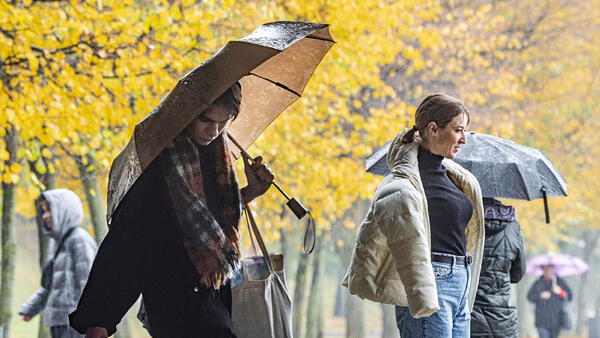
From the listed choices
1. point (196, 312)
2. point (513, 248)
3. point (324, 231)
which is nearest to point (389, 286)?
point (196, 312)

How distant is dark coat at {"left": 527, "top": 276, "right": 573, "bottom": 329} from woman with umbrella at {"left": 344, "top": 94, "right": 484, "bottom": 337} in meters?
10.9

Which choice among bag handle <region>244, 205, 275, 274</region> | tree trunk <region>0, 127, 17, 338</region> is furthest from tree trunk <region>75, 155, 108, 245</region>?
bag handle <region>244, 205, 275, 274</region>

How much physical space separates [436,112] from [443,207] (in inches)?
19.1

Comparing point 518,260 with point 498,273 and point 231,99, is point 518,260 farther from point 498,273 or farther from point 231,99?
point 231,99

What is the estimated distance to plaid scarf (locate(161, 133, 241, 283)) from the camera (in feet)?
11.4

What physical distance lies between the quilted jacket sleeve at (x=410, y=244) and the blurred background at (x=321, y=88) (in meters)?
4.89

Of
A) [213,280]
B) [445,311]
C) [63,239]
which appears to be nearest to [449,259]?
[445,311]

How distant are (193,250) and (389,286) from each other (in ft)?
4.07

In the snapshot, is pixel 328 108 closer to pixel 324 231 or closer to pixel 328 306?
pixel 324 231

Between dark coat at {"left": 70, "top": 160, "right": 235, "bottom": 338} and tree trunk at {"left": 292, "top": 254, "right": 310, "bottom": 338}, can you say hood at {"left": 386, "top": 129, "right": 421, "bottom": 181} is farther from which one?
tree trunk at {"left": 292, "top": 254, "right": 310, "bottom": 338}

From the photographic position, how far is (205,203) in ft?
11.7

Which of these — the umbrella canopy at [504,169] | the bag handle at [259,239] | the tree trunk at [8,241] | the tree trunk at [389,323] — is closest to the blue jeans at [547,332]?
the tree trunk at [389,323]

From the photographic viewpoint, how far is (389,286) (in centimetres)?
436

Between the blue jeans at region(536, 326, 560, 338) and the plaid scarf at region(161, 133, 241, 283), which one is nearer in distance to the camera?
the plaid scarf at region(161, 133, 241, 283)
